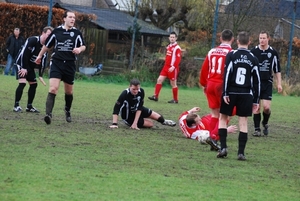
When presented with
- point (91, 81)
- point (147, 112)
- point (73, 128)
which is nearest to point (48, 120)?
point (73, 128)

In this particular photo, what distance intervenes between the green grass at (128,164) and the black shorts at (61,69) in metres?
0.85

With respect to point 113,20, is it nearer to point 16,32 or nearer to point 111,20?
point 111,20

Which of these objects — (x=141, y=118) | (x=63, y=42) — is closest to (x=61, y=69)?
(x=63, y=42)

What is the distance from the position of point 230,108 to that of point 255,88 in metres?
0.45

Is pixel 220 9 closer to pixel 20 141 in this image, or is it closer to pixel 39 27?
pixel 39 27

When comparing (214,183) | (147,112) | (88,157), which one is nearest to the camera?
(214,183)

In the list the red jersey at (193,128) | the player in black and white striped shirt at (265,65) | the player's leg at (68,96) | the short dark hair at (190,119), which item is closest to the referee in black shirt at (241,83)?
the red jersey at (193,128)

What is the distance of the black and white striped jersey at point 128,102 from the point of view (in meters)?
12.1

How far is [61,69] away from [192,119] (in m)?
2.46

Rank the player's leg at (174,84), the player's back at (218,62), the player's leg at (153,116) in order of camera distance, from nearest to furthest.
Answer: the player's back at (218,62) → the player's leg at (153,116) → the player's leg at (174,84)

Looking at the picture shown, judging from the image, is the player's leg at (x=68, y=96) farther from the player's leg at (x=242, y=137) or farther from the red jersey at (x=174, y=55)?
the red jersey at (x=174, y=55)

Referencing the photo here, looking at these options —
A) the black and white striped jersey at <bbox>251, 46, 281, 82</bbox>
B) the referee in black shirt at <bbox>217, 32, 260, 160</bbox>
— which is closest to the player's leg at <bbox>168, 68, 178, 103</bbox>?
the black and white striped jersey at <bbox>251, 46, 281, 82</bbox>

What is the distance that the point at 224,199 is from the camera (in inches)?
264

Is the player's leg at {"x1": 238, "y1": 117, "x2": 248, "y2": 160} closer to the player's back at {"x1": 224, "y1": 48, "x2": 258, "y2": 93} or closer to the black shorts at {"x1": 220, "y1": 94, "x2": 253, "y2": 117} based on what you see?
the black shorts at {"x1": 220, "y1": 94, "x2": 253, "y2": 117}
